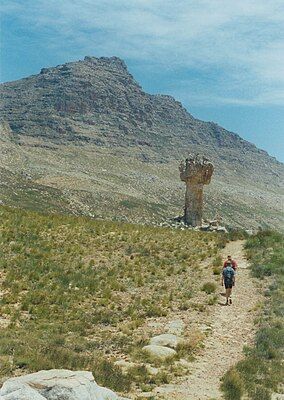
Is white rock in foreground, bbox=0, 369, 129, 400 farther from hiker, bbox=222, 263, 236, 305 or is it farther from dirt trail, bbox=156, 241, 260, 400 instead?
hiker, bbox=222, 263, 236, 305

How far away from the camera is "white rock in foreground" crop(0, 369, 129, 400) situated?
7325 millimetres

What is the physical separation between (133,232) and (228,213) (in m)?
168

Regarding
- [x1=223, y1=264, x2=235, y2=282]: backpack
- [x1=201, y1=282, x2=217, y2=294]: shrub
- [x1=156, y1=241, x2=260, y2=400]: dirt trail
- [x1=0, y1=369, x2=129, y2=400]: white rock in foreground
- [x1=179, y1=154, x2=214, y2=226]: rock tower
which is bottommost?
[x1=156, y1=241, x2=260, y2=400]: dirt trail

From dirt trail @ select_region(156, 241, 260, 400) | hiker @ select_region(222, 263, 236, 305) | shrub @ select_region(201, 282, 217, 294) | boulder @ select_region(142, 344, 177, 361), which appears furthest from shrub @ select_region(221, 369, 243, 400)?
shrub @ select_region(201, 282, 217, 294)

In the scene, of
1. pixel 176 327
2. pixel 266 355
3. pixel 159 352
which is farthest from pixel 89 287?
pixel 266 355

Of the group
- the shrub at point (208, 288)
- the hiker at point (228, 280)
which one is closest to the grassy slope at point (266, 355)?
the hiker at point (228, 280)

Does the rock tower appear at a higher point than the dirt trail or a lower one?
higher

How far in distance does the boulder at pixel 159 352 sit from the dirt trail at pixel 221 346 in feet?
2.17

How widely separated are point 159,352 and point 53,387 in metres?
5.61

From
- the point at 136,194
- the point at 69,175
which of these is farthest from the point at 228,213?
the point at 69,175

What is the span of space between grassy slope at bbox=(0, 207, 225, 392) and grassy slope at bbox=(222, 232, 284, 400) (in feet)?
6.67

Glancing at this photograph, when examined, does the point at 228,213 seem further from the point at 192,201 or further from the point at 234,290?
the point at 234,290

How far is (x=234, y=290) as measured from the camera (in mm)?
20453

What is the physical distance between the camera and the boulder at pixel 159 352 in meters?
12.7
